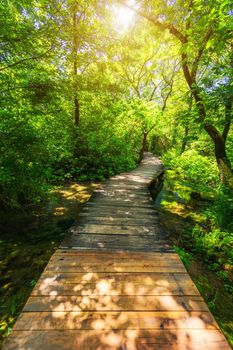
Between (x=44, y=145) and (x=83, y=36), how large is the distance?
4.84 metres

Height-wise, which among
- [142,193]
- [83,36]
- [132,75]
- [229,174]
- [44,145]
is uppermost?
[132,75]

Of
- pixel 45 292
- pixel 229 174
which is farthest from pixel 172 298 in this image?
pixel 229 174

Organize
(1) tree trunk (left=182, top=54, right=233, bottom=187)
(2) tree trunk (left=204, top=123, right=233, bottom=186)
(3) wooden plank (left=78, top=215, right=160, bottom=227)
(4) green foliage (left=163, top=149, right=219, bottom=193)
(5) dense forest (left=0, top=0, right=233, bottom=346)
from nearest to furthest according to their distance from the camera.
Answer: (3) wooden plank (left=78, top=215, right=160, bottom=227) < (5) dense forest (left=0, top=0, right=233, bottom=346) < (1) tree trunk (left=182, top=54, right=233, bottom=187) < (2) tree trunk (left=204, top=123, right=233, bottom=186) < (4) green foliage (left=163, top=149, right=219, bottom=193)

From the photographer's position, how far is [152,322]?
1890 mm

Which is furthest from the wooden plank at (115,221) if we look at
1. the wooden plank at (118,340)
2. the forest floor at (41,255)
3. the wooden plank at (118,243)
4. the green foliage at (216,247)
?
the wooden plank at (118,340)

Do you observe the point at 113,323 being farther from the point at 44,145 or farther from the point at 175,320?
the point at 44,145

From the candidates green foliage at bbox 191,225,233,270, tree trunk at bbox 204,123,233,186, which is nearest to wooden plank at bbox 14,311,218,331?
green foliage at bbox 191,225,233,270

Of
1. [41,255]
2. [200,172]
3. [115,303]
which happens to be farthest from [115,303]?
[200,172]

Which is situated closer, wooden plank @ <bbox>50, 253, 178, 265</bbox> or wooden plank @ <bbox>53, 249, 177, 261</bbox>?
wooden plank @ <bbox>50, 253, 178, 265</bbox>

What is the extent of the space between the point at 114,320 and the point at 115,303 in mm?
220

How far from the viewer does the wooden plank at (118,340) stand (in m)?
1.64

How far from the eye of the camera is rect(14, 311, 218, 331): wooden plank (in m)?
1.83

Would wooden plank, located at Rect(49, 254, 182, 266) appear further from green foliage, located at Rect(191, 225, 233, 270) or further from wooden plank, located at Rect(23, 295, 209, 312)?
green foliage, located at Rect(191, 225, 233, 270)

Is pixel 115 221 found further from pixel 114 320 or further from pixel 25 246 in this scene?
pixel 114 320
